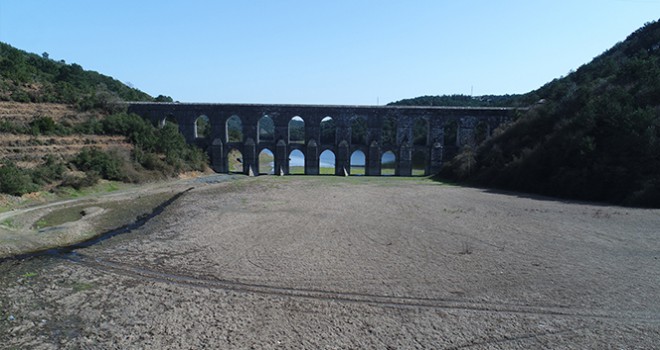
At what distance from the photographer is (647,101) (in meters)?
28.6

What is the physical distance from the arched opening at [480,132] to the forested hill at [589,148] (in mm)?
7701

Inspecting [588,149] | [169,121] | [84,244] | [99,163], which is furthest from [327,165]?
[84,244]

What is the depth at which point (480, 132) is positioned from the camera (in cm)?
5141

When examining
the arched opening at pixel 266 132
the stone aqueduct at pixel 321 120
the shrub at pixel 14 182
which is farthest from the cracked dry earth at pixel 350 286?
the arched opening at pixel 266 132

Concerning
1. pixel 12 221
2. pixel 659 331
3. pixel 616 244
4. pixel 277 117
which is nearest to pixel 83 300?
pixel 12 221

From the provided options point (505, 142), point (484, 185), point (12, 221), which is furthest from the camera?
point (505, 142)

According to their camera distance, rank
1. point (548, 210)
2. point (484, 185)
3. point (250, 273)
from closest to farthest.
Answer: point (250, 273), point (548, 210), point (484, 185)

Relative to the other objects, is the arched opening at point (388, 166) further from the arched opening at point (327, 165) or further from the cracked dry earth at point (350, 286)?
the cracked dry earth at point (350, 286)

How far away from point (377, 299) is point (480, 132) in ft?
148

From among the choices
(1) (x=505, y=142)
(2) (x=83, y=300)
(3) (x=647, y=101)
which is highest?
(3) (x=647, y=101)

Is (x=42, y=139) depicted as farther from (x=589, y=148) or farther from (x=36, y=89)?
(x=589, y=148)

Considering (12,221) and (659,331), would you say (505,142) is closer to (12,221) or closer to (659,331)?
(659,331)

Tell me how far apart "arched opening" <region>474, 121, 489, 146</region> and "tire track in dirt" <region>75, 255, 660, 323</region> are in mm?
39955

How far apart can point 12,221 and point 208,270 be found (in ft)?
38.1
